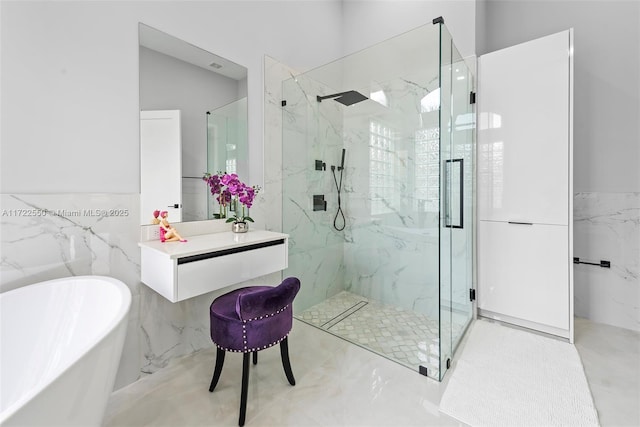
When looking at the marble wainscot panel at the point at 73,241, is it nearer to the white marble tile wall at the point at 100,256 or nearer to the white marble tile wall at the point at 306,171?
the white marble tile wall at the point at 100,256

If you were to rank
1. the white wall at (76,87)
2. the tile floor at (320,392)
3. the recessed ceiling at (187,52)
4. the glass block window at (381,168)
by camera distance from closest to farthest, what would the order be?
the white wall at (76,87) → the tile floor at (320,392) → the recessed ceiling at (187,52) → the glass block window at (381,168)

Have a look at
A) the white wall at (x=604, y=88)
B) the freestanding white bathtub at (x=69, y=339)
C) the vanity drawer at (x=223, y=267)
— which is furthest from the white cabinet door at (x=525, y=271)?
the freestanding white bathtub at (x=69, y=339)

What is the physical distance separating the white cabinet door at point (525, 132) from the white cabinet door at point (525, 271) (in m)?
0.11

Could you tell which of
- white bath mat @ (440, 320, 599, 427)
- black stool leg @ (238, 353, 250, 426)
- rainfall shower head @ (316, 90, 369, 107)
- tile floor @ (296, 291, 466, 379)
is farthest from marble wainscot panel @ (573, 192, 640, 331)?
black stool leg @ (238, 353, 250, 426)

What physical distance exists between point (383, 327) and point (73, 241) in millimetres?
2121

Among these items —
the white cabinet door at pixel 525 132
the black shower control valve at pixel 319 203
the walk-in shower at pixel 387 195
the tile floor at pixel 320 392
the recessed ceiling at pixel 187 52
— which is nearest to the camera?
the tile floor at pixel 320 392

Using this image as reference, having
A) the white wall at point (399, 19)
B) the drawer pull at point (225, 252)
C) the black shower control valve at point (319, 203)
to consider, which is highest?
the white wall at point (399, 19)

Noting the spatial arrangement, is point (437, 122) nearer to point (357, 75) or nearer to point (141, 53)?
point (357, 75)

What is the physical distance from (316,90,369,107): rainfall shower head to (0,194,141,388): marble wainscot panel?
182 cm

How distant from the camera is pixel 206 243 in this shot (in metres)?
1.72

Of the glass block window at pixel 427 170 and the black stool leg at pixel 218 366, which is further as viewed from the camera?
the glass block window at pixel 427 170

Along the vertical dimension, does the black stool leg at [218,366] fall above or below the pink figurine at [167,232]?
below

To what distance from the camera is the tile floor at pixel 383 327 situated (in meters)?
1.99

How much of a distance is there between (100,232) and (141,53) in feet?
3.47
